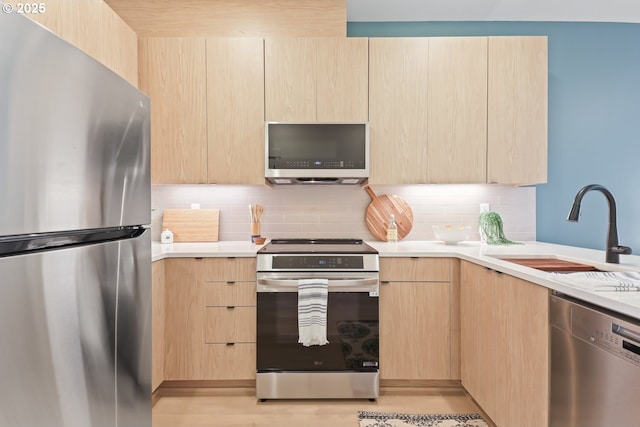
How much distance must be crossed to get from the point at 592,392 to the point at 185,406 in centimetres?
209

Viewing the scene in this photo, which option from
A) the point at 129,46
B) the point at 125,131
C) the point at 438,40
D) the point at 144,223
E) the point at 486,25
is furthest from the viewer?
the point at 486,25

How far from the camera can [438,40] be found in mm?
2607

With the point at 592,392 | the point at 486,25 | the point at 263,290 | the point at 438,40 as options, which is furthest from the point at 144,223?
the point at 486,25

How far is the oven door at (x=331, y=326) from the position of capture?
2.27 m

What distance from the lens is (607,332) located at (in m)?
1.11

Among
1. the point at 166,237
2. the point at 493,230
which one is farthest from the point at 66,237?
the point at 493,230

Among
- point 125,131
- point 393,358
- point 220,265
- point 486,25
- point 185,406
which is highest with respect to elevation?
point 486,25

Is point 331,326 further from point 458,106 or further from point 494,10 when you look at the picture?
point 494,10

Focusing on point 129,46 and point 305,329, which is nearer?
point 305,329

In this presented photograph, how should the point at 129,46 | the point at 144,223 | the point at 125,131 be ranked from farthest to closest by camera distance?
the point at 129,46, the point at 144,223, the point at 125,131

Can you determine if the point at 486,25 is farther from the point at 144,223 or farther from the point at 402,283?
the point at 144,223

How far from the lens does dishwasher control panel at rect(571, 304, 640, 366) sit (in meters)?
1.02

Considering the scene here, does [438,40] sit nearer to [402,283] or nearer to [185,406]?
[402,283]

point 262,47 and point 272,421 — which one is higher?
point 262,47
